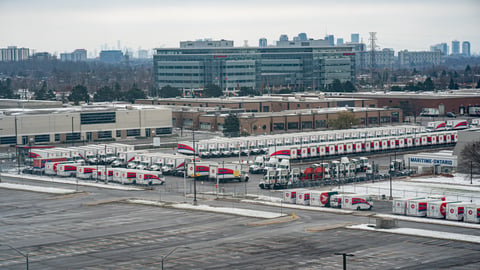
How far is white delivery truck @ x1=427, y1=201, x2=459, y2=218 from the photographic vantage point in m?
49.7

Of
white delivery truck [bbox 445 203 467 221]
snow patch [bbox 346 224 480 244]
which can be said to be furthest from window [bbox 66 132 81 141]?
white delivery truck [bbox 445 203 467 221]

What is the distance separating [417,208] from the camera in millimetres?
50688

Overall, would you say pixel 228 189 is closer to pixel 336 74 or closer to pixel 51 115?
pixel 51 115

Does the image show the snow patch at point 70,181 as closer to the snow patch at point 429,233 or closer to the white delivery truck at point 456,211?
the snow patch at point 429,233

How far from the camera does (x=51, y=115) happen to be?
323 feet

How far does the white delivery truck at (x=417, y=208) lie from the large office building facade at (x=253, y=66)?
130880 millimetres

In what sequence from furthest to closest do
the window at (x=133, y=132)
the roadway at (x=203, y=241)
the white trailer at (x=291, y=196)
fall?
1. the window at (x=133, y=132)
2. the white trailer at (x=291, y=196)
3. the roadway at (x=203, y=241)

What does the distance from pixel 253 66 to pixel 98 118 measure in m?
89.0

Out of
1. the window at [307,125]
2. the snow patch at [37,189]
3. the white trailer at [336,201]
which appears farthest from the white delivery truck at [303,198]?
the window at [307,125]

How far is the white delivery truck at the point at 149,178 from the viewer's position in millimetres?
68562

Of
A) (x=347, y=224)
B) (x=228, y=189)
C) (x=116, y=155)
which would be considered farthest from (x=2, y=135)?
(x=347, y=224)

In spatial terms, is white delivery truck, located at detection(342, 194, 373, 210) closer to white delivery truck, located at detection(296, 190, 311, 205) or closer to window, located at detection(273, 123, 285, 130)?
white delivery truck, located at detection(296, 190, 311, 205)

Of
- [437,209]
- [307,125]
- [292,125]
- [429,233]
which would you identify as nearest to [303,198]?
[437,209]

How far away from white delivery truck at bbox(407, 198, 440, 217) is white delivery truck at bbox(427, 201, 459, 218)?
0.40 m
